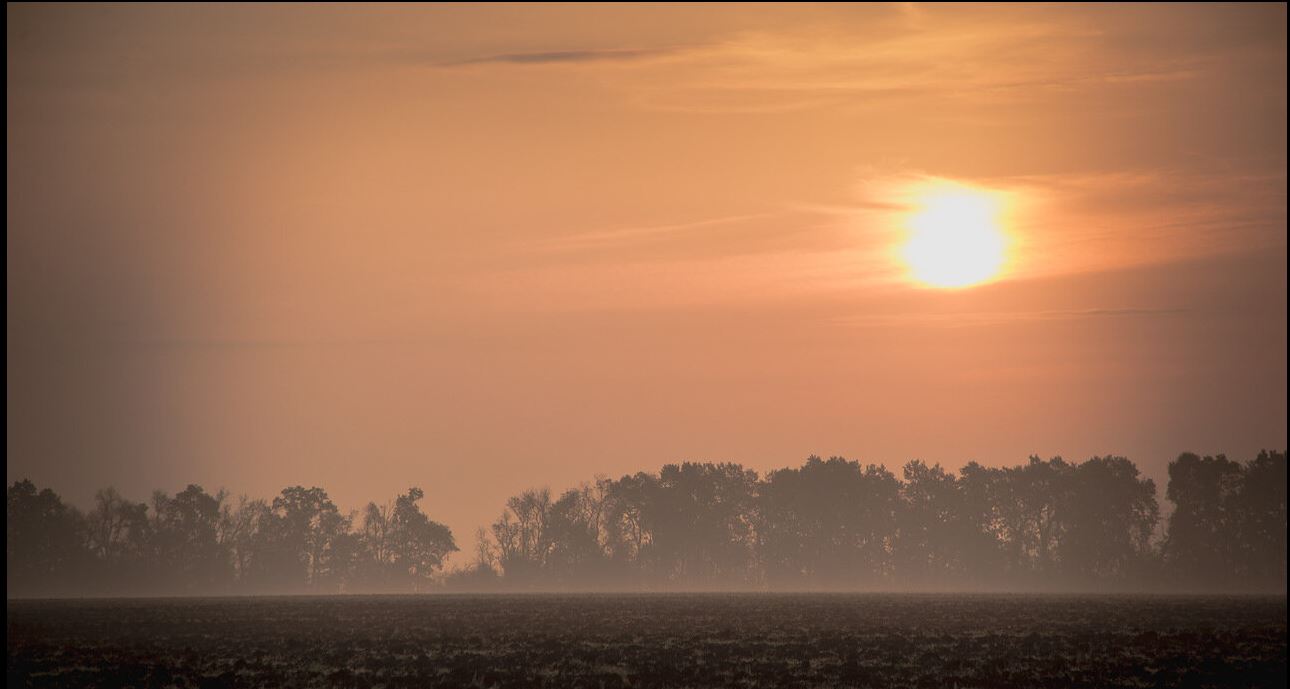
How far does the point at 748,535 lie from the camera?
598 feet

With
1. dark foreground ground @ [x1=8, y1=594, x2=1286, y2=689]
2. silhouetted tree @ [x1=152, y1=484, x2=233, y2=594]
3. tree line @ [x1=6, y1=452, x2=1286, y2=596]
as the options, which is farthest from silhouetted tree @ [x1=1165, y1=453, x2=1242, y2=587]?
silhouetted tree @ [x1=152, y1=484, x2=233, y2=594]

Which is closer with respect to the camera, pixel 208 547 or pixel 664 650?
pixel 664 650

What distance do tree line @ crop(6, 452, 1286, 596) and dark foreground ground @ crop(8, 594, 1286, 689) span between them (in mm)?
93461

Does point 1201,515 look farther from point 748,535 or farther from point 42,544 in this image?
point 42,544

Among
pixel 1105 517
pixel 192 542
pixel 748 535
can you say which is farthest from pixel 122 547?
pixel 1105 517

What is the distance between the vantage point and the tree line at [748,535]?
15662 centimetres

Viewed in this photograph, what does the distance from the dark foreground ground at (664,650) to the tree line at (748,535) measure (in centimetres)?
9346

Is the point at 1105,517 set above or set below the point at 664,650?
above

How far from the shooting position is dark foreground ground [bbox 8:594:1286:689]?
119 feet

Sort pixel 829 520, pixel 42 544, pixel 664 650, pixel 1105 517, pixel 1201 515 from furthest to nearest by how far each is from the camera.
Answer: pixel 829 520 → pixel 1105 517 → pixel 1201 515 → pixel 42 544 → pixel 664 650

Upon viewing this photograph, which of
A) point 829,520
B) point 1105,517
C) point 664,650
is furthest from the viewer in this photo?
point 829,520

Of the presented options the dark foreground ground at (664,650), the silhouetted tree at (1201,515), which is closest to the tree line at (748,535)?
the silhouetted tree at (1201,515)

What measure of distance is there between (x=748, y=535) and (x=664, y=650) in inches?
5467

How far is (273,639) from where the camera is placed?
52688 millimetres
